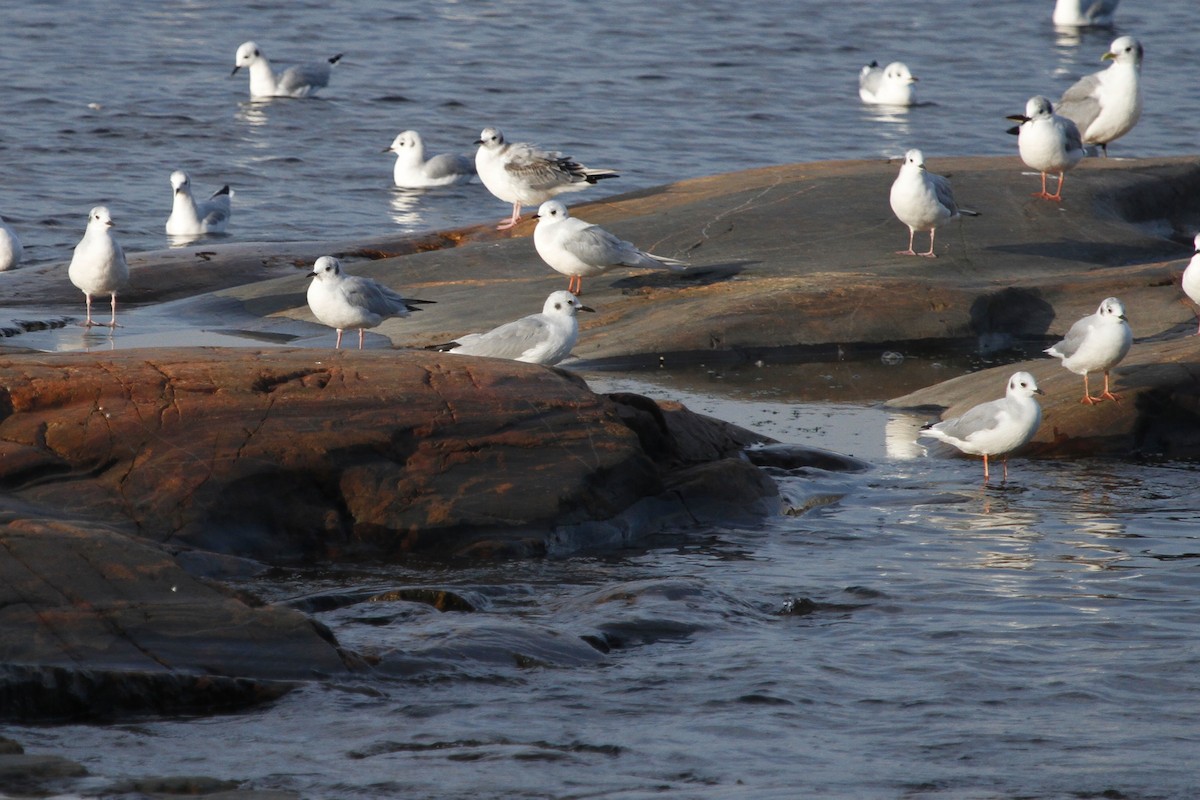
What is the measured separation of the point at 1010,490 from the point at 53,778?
5.30 meters

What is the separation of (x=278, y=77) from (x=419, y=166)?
263 inches

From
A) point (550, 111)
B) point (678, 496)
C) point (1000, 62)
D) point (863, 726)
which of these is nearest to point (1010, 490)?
point (678, 496)

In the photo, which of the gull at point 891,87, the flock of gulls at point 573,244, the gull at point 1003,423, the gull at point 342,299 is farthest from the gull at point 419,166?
the gull at point 1003,423

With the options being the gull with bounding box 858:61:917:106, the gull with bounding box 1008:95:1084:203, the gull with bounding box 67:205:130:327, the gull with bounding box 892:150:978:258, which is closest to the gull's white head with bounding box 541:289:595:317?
the gull with bounding box 892:150:978:258

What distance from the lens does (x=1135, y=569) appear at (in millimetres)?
7250

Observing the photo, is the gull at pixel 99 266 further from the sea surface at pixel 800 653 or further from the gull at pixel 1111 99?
the gull at pixel 1111 99

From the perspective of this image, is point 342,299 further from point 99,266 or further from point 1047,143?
point 1047,143

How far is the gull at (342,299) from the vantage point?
10492 mm

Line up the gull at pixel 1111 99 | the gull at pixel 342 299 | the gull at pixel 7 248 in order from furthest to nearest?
the gull at pixel 1111 99
the gull at pixel 7 248
the gull at pixel 342 299

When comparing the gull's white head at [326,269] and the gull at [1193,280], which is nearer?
the gull's white head at [326,269]

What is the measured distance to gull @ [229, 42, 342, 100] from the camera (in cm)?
2622

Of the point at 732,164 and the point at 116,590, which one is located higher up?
the point at 732,164

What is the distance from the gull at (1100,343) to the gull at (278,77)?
18898 millimetres

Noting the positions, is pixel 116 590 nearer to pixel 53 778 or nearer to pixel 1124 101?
pixel 53 778
